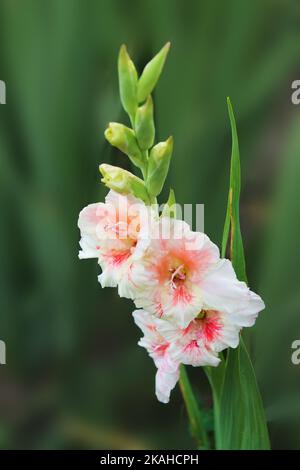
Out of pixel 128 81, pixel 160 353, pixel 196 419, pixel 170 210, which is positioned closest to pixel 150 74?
pixel 128 81

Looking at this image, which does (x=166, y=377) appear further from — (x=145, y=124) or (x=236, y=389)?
(x=145, y=124)

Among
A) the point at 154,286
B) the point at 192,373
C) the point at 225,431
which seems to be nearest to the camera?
the point at 154,286

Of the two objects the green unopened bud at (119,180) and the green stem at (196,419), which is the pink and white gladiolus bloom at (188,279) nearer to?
the green unopened bud at (119,180)

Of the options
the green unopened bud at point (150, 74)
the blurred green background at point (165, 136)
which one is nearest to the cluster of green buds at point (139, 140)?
the green unopened bud at point (150, 74)

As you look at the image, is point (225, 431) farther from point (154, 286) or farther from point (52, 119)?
point (52, 119)

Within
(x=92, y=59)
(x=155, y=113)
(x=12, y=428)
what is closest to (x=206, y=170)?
(x=155, y=113)
